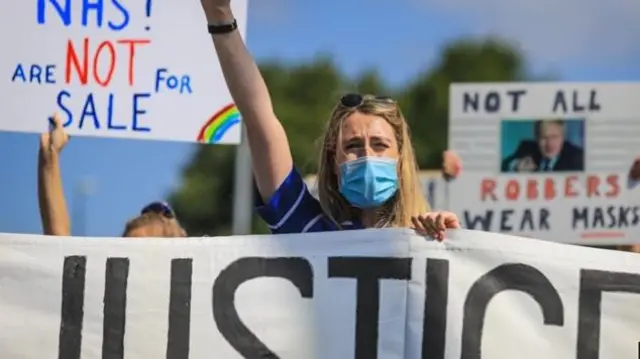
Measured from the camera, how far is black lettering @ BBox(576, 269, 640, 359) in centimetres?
296

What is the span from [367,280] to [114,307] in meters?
0.53

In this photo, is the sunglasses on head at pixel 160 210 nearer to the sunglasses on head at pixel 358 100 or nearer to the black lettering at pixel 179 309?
the black lettering at pixel 179 309

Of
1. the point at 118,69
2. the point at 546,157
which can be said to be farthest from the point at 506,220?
the point at 118,69

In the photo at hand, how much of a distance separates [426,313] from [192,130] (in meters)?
1.30

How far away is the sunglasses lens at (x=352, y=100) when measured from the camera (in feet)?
9.66

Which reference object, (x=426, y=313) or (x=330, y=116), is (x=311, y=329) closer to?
(x=426, y=313)

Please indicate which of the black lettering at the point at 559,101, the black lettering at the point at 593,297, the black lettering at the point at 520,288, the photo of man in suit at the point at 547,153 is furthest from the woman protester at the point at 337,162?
the black lettering at the point at 559,101

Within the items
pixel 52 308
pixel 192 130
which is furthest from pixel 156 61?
pixel 52 308

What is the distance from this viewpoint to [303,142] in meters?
38.4

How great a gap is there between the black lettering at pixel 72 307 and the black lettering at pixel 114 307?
5cm

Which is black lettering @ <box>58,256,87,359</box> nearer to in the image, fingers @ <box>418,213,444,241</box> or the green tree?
fingers @ <box>418,213,444,241</box>

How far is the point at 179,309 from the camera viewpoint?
3025 millimetres

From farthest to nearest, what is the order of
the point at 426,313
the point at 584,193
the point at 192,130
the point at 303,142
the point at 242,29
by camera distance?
the point at 303,142 < the point at 584,193 < the point at 192,130 < the point at 242,29 < the point at 426,313

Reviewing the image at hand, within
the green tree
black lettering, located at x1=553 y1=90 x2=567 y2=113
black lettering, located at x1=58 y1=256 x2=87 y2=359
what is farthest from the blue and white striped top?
the green tree
